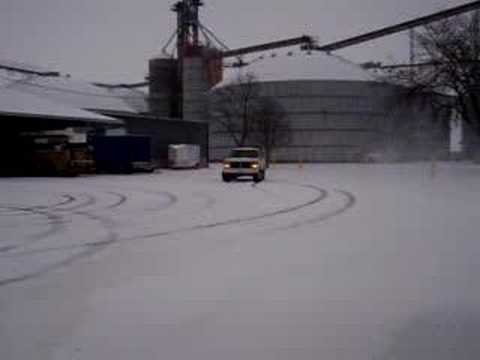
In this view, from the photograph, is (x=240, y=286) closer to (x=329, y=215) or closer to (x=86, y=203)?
(x=329, y=215)

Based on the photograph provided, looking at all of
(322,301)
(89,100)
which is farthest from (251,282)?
Answer: (89,100)

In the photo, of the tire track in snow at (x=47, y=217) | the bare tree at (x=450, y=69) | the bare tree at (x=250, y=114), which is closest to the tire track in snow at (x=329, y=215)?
the tire track in snow at (x=47, y=217)

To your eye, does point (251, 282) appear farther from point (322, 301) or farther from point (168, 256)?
point (168, 256)

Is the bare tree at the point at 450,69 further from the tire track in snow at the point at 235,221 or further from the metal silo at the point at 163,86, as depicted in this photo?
the metal silo at the point at 163,86

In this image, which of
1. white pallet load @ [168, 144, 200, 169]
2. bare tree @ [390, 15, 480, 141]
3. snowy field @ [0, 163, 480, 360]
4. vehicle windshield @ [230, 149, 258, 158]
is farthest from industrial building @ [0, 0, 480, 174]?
snowy field @ [0, 163, 480, 360]

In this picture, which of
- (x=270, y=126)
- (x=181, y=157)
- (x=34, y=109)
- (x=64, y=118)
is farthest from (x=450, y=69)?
(x=270, y=126)

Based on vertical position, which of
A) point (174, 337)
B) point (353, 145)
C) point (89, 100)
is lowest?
point (174, 337)

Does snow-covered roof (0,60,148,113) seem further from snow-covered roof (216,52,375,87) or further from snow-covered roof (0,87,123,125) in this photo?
snow-covered roof (0,87,123,125)

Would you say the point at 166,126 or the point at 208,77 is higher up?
the point at 208,77

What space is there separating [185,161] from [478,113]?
24632mm

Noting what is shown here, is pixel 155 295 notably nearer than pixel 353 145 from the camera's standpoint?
Yes

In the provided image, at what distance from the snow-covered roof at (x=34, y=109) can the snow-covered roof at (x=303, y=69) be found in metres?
36.7

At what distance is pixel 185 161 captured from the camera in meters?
51.7

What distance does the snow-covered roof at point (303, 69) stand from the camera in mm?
75375
